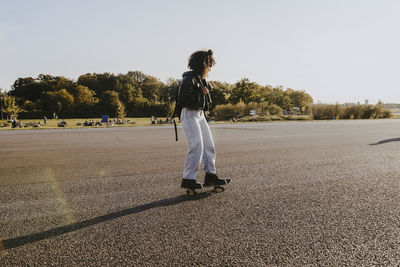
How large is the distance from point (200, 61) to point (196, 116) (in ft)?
2.50

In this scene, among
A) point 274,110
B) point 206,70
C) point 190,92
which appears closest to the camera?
point 190,92

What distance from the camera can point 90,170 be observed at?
6.05 m

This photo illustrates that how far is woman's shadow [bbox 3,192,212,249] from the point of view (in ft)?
8.61

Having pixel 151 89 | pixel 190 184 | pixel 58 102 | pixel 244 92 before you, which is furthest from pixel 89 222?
pixel 151 89

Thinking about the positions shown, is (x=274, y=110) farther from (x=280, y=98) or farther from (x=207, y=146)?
(x=207, y=146)

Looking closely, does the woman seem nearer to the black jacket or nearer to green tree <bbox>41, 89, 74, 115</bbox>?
the black jacket

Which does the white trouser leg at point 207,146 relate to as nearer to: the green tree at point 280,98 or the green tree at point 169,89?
the green tree at point 280,98

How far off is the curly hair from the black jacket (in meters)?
0.13

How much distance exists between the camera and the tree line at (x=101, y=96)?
2163 inches

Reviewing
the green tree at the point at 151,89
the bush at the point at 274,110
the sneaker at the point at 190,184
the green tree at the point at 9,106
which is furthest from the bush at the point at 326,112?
the green tree at the point at 151,89

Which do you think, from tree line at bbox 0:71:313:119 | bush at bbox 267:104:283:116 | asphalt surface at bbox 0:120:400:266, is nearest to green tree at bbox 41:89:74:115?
tree line at bbox 0:71:313:119

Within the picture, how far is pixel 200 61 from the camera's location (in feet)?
13.7

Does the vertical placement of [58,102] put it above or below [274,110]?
above

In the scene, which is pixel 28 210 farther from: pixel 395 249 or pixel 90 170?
pixel 395 249
